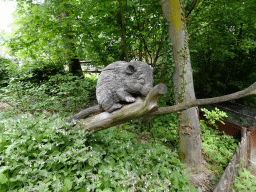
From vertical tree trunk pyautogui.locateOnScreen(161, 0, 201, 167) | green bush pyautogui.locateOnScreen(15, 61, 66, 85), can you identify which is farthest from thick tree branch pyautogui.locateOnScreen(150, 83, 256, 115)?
green bush pyautogui.locateOnScreen(15, 61, 66, 85)

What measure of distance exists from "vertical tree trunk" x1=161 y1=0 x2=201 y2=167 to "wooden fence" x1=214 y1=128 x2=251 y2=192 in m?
0.63

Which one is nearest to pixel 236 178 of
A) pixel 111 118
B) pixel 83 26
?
pixel 111 118

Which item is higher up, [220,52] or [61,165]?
[220,52]

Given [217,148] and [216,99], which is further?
[217,148]

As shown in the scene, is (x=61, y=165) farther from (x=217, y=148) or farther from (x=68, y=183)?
(x=217, y=148)

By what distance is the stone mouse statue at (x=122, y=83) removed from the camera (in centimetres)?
203

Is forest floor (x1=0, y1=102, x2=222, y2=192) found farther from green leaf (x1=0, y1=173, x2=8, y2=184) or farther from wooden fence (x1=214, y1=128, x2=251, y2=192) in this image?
green leaf (x1=0, y1=173, x2=8, y2=184)

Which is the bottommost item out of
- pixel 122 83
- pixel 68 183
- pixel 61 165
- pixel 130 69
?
pixel 68 183

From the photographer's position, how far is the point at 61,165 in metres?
1.93

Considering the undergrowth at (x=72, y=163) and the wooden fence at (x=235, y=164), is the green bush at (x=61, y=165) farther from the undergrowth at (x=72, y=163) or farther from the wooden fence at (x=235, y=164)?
the wooden fence at (x=235, y=164)

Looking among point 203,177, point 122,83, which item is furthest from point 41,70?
point 203,177

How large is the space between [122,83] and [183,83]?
170 centimetres

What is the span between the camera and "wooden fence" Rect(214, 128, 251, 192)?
2.63m

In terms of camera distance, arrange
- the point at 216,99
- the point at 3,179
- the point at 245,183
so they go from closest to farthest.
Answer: the point at 3,179, the point at 216,99, the point at 245,183
